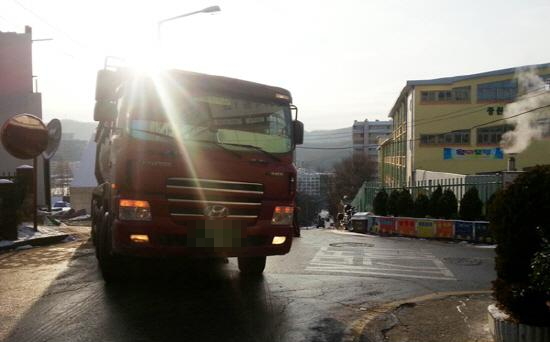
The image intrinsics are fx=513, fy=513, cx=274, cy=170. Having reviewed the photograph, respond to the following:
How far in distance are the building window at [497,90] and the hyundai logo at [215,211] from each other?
137ft

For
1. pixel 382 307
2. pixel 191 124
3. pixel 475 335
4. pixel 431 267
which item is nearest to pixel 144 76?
pixel 191 124

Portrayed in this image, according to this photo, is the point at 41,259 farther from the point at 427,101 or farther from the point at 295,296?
the point at 427,101

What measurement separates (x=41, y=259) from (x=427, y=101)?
39.5 meters

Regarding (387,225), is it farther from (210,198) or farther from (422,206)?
(210,198)

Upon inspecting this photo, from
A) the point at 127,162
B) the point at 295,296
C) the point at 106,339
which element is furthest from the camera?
the point at 295,296

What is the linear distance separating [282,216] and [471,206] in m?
10.7

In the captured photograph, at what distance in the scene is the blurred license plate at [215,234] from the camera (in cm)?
600

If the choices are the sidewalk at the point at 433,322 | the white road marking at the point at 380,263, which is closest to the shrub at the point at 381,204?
the white road marking at the point at 380,263

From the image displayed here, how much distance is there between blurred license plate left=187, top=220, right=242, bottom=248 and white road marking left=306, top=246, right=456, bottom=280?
2878 millimetres

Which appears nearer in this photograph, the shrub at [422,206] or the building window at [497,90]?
the shrub at [422,206]

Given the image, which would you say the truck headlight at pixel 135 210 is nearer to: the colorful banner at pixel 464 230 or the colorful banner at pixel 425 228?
the colorful banner at pixel 464 230

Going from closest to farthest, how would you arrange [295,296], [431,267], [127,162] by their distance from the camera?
[127,162] < [295,296] < [431,267]

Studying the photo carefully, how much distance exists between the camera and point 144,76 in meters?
6.22

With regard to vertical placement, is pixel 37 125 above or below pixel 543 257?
above
